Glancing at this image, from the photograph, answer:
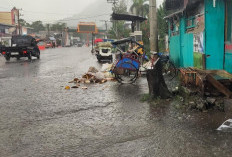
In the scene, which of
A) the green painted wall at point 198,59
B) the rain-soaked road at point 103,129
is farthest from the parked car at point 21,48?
the green painted wall at point 198,59

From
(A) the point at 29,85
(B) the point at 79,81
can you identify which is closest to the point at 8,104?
(A) the point at 29,85

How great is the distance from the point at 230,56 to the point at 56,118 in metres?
5.10

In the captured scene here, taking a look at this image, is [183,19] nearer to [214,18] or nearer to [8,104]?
[214,18]

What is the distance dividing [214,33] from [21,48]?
64.2 feet

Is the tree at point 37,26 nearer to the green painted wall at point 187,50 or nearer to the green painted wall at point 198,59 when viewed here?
the green painted wall at point 187,50

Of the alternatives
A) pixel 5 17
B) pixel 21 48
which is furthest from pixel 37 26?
pixel 21 48

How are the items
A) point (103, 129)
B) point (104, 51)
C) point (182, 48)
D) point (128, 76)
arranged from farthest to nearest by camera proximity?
1. point (104, 51)
2. point (182, 48)
3. point (128, 76)
4. point (103, 129)

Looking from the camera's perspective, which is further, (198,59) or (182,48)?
(182,48)

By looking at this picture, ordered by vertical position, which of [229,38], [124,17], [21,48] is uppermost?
[124,17]

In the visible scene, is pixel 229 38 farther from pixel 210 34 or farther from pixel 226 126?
pixel 226 126

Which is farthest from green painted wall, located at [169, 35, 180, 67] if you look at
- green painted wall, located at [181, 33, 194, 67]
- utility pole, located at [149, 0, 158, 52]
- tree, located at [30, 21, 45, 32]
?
tree, located at [30, 21, 45, 32]

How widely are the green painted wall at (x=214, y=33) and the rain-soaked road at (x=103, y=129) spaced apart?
8.47 feet

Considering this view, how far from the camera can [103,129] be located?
4.87 meters

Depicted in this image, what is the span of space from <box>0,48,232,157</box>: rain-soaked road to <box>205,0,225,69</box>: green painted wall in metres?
2.58
